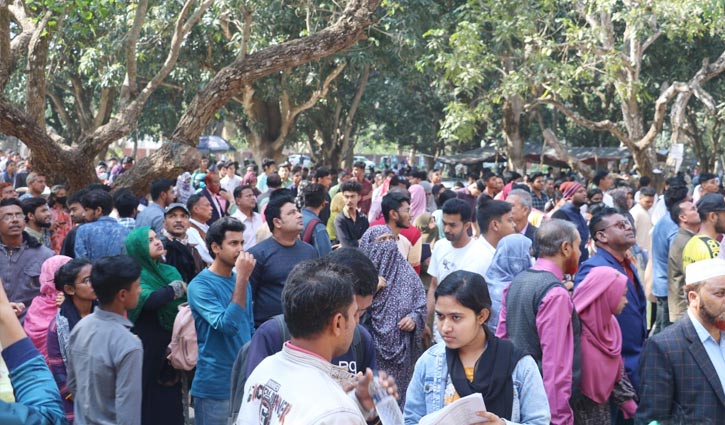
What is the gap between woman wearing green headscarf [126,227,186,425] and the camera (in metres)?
5.57

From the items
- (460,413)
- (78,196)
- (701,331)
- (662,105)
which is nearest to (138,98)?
(78,196)

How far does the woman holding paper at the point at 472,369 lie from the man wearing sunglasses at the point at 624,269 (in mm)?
1608

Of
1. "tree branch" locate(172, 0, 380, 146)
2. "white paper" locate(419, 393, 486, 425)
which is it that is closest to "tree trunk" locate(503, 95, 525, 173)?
"tree branch" locate(172, 0, 380, 146)

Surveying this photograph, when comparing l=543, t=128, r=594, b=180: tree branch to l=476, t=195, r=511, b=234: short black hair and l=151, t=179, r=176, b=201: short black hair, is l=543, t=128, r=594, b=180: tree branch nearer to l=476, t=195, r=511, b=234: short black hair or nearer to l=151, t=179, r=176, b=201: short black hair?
l=151, t=179, r=176, b=201: short black hair

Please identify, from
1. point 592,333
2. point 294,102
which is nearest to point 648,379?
point 592,333

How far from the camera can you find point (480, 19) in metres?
17.2

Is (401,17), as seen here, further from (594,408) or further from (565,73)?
(594,408)

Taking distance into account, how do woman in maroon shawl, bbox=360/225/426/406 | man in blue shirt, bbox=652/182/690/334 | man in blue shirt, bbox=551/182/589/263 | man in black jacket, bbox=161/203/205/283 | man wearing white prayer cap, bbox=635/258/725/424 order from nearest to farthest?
man wearing white prayer cap, bbox=635/258/725/424 → woman in maroon shawl, bbox=360/225/426/406 → man in black jacket, bbox=161/203/205/283 → man in blue shirt, bbox=652/182/690/334 → man in blue shirt, bbox=551/182/589/263

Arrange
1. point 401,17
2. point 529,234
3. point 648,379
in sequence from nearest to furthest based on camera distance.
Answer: point 648,379 < point 529,234 < point 401,17

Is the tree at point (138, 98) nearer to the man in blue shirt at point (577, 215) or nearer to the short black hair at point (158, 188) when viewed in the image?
the short black hair at point (158, 188)

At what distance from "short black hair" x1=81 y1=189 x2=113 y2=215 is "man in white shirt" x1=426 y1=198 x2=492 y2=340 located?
106 inches

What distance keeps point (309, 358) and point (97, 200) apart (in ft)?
16.2

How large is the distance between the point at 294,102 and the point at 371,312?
18387 mm

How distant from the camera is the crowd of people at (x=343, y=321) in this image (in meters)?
2.88
